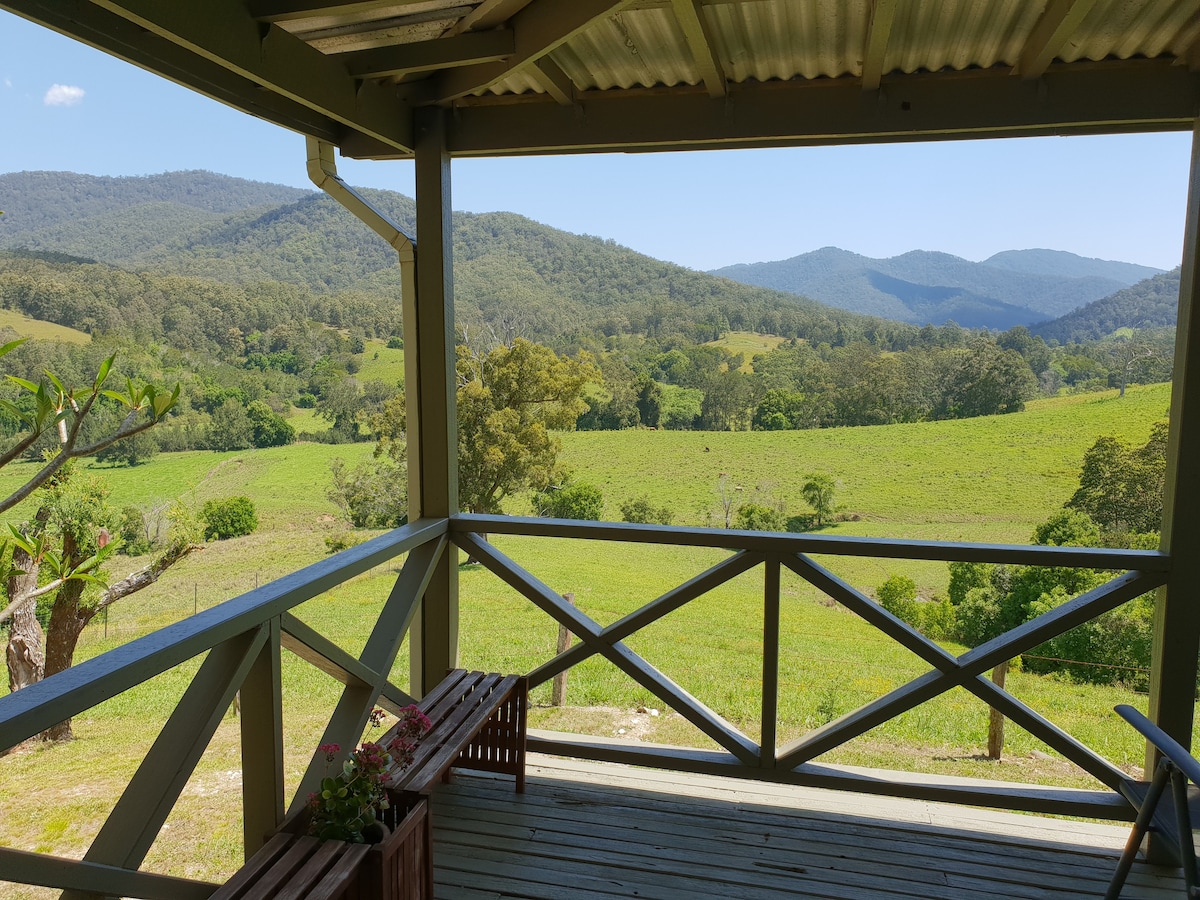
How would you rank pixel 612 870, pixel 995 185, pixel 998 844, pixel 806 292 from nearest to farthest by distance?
1. pixel 612 870
2. pixel 998 844
3. pixel 806 292
4. pixel 995 185

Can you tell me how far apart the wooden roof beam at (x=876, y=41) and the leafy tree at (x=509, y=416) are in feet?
35.3

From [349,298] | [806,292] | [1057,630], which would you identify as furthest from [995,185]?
[1057,630]

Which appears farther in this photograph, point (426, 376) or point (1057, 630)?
A: point (426, 376)

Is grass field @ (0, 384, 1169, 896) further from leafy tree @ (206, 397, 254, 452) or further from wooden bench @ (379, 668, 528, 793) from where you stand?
wooden bench @ (379, 668, 528, 793)

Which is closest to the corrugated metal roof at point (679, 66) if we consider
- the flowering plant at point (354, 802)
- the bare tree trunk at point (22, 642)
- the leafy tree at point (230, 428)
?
the flowering plant at point (354, 802)

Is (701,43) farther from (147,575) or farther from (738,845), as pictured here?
(147,575)

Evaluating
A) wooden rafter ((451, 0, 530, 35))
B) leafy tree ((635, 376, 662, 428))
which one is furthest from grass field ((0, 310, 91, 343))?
wooden rafter ((451, 0, 530, 35))

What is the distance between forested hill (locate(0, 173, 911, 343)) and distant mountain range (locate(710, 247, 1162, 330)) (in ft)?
3.08

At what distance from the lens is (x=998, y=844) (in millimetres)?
2326

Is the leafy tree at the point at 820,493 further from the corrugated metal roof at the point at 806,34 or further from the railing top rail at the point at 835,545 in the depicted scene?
the corrugated metal roof at the point at 806,34

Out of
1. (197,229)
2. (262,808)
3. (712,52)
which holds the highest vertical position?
(197,229)

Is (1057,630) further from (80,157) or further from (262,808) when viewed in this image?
(80,157)

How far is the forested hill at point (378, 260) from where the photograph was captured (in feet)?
54.7

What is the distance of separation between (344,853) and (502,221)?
1806cm
